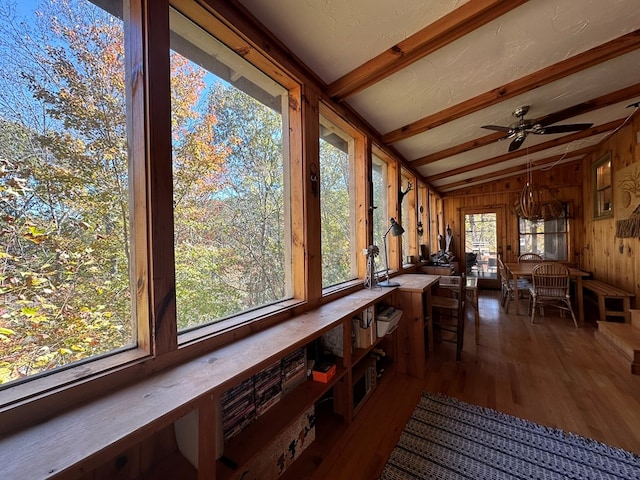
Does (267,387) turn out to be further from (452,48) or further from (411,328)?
(452,48)

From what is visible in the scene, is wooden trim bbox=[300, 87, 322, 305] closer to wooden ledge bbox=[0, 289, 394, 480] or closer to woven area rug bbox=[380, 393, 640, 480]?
wooden ledge bbox=[0, 289, 394, 480]

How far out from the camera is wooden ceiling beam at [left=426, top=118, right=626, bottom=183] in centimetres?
359

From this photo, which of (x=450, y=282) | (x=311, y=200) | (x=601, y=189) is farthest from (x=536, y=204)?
(x=311, y=200)

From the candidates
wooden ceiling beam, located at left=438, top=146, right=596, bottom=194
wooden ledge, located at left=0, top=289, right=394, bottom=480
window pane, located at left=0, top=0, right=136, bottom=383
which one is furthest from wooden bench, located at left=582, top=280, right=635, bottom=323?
window pane, located at left=0, top=0, right=136, bottom=383

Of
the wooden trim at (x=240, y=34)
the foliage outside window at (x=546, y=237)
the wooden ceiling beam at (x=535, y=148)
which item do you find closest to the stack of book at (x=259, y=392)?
the wooden trim at (x=240, y=34)

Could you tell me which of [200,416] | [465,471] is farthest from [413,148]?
[200,416]

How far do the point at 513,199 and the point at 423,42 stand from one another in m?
5.60

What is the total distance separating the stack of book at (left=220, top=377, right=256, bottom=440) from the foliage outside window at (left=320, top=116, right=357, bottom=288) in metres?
1.03

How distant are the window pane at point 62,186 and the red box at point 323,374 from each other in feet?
3.08

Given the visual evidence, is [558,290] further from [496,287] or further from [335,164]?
[335,164]

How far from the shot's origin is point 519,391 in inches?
79.5

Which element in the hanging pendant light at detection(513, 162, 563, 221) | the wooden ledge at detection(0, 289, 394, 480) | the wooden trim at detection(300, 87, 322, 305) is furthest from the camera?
the hanging pendant light at detection(513, 162, 563, 221)

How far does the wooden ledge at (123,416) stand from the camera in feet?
1.79

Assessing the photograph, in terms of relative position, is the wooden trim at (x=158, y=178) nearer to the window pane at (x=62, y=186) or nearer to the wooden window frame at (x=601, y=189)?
the window pane at (x=62, y=186)
